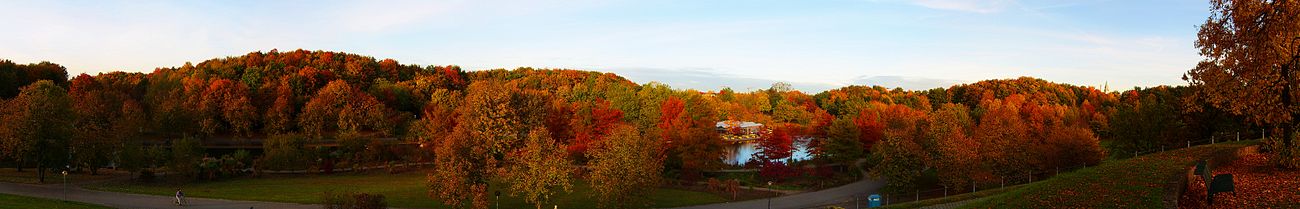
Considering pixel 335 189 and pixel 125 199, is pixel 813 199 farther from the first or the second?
pixel 125 199

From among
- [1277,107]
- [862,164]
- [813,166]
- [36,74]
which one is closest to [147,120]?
[36,74]

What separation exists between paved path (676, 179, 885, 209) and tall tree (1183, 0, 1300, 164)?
18970mm

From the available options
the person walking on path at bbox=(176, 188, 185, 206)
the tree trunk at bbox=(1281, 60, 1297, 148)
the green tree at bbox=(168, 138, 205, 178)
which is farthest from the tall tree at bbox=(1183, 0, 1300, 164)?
the green tree at bbox=(168, 138, 205, 178)

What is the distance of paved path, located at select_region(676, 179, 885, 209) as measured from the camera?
121 ft

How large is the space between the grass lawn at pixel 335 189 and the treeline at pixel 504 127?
7.12 ft

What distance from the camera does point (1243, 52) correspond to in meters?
19.4

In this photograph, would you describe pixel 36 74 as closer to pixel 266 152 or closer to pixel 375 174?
pixel 266 152

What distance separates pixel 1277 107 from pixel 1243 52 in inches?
69.1

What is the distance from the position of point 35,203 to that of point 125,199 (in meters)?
4.46

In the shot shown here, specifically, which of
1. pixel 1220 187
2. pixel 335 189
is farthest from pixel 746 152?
pixel 1220 187

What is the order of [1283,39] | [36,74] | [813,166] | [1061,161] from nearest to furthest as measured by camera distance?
[1283,39], [1061,161], [813,166], [36,74]

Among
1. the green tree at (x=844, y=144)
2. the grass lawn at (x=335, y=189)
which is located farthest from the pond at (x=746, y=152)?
the grass lawn at (x=335, y=189)

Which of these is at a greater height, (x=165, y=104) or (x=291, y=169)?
(x=165, y=104)

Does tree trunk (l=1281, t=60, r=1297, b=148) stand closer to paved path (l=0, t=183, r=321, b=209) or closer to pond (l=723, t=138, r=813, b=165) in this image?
paved path (l=0, t=183, r=321, b=209)
